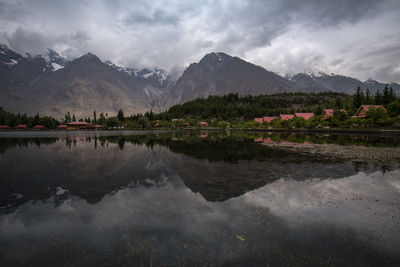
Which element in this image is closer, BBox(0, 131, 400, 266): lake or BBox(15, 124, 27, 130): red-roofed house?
BBox(0, 131, 400, 266): lake

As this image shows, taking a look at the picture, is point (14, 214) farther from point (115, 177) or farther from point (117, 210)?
point (115, 177)

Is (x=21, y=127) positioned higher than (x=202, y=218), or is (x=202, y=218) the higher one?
(x=21, y=127)

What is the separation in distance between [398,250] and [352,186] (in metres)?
7.75

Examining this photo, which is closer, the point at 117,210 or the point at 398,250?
the point at 398,250

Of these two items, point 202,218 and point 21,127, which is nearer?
point 202,218

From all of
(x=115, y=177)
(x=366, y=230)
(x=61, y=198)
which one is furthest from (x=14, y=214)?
(x=366, y=230)

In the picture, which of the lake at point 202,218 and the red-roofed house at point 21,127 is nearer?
the lake at point 202,218

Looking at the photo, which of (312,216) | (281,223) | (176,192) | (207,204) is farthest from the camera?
(176,192)

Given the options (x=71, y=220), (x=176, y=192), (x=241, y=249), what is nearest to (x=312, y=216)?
(x=241, y=249)

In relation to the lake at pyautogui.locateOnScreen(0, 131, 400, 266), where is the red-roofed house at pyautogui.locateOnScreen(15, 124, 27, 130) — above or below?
above

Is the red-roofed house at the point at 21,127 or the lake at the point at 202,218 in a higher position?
the red-roofed house at the point at 21,127

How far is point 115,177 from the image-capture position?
16.7 m

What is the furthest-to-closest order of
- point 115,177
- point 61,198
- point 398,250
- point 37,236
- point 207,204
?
1. point 115,177
2. point 61,198
3. point 207,204
4. point 37,236
5. point 398,250

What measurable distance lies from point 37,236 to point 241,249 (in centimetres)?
763
